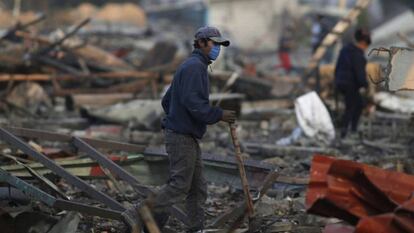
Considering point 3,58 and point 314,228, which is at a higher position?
point 3,58

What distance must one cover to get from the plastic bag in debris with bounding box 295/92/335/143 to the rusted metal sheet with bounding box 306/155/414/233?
6.51 m

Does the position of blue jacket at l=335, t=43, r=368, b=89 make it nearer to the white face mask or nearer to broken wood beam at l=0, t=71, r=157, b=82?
broken wood beam at l=0, t=71, r=157, b=82

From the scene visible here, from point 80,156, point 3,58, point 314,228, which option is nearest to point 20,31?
point 3,58

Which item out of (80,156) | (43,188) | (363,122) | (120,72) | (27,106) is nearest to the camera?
(43,188)

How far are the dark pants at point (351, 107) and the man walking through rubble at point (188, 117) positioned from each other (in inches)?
241

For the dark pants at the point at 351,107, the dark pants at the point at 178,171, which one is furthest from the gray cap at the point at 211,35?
the dark pants at the point at 351,107

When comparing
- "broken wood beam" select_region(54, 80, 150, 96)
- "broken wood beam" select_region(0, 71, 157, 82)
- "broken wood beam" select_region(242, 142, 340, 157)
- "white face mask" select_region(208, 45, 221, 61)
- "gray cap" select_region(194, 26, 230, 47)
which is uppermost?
"gray cap" select_region(194, 26, 230, 47)

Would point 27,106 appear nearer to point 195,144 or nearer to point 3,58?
point 3,58

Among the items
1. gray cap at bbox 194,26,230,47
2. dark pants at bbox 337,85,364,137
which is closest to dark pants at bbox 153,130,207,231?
gray cap at bbox 194,26,230,47

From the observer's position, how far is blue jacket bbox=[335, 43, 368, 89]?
11656 millimetres

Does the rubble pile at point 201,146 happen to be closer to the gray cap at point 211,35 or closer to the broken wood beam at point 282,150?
the broken wood beam at point 282,150

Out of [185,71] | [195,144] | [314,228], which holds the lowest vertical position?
[314,228]

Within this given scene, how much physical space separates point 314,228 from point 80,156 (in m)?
2.98

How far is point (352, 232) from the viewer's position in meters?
5.11
